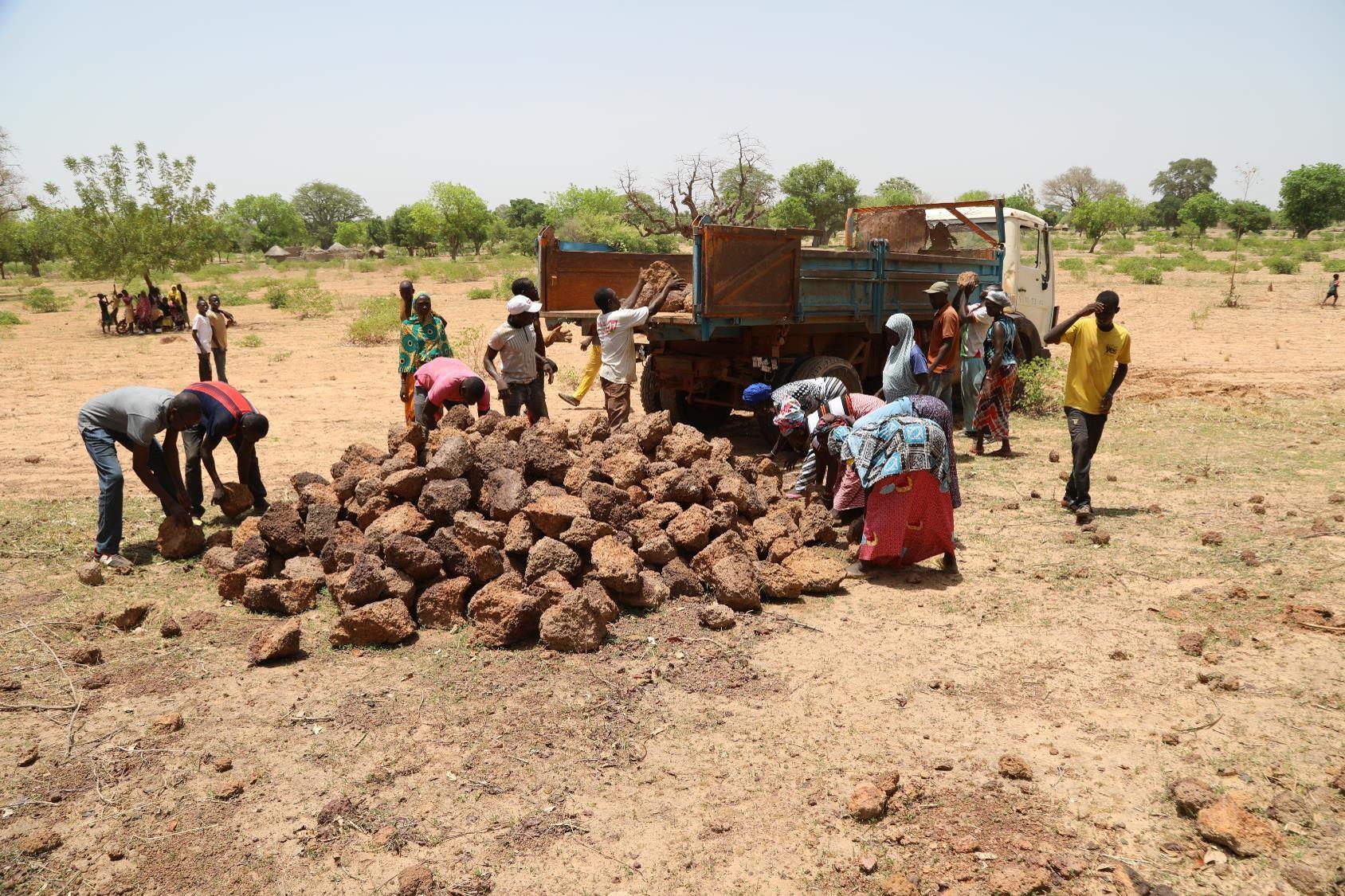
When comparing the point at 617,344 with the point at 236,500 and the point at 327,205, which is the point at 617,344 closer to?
the point at 236,500

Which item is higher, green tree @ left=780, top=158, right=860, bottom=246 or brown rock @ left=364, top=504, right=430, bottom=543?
green tree @ left=780, top=158, right=860, bottom=246

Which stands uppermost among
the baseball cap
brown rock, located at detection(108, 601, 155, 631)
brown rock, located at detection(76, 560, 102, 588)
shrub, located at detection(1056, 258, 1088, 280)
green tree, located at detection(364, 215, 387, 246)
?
green tree, located at detection(364, 215, 387, 246)

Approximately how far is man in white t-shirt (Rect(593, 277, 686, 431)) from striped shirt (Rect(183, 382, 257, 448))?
8.25 ft

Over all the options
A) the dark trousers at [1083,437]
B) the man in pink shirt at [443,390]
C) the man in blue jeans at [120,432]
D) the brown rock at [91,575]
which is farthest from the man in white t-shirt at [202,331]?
the dark trousers at [1083,437]

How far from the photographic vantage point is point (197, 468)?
600cm

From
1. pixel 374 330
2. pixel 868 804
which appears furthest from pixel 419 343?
pixel 374 330

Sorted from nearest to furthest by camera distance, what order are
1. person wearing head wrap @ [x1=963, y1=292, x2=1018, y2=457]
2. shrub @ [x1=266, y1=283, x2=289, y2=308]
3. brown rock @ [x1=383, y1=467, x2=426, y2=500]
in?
1. brown rock @ [x1=383, y1=467, x2=426, y2=500]
2. person wearing head wrap @ [x1=963, y1=292, x2=1018, y2=457]
3. shrub @ [x1=266, y1=283, x2=289, y2=308]

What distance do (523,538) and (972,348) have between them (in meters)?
5.25

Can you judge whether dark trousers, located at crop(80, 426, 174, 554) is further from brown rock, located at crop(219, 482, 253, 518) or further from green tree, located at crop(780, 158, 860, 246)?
green tree, located at crop(780, 158, 860, 246)

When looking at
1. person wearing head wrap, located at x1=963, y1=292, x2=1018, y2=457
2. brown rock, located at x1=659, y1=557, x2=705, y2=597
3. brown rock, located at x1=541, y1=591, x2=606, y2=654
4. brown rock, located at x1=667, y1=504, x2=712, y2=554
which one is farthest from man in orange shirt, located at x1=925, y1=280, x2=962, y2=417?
brown rock, located at x1=541, y1=591, x2=606, y2=654

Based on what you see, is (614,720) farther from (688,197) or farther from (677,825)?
(688,197)

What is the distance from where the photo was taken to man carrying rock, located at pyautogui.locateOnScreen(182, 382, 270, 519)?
541cm

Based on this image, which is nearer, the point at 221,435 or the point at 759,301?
the point at 221,435

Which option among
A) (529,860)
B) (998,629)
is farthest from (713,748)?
(998,629)
